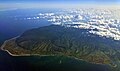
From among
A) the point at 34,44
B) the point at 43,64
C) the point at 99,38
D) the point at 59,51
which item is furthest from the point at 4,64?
the point at 99,38

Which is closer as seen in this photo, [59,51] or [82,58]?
[82,58]

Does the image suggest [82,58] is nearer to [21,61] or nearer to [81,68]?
[81,68]

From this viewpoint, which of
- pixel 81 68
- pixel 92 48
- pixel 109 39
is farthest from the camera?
pixel 109 39

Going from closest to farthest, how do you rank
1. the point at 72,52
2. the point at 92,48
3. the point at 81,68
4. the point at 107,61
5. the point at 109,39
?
the point at 81,68
the point at 107,61
the point at 72,52
the point at 92,48
the point at 109,39

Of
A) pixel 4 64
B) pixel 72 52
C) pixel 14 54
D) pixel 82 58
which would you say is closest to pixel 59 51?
pixel 72 52

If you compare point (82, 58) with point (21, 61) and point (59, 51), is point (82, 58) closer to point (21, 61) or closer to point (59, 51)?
point (59, 51)

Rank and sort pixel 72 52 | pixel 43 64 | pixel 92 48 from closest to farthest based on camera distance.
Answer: pixel 43 64 < pixel 72 52 < pixel 92 48

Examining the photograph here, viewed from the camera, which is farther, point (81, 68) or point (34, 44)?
point (34, 44)
